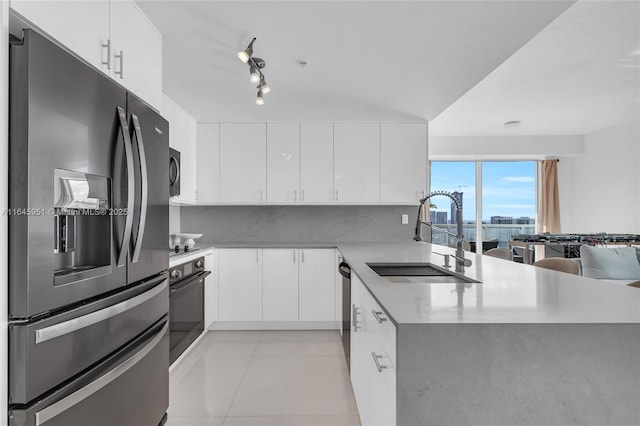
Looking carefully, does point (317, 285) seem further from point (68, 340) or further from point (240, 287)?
point (68, 340)

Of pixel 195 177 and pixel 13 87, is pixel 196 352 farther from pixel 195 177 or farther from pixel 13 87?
pixel 13 87

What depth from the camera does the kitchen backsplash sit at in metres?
4.29

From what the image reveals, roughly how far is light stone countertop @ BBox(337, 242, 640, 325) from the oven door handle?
1.57 meters

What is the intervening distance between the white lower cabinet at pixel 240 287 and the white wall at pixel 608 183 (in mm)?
5413

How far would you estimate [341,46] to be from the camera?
2242 millimetres

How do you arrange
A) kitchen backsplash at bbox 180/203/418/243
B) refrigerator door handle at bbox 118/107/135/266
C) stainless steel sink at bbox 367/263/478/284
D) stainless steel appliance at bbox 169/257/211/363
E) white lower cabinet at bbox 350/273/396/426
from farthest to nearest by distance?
kitchen backsplash at bbox 180/203/418/243 → stainless steel appliance at bbox 169/257/211/363 → stainless steel sink at bbox 367/263/478/284 → refrigerator door handle at bbox 118/107/135/266 → white lower cabinet at bbox 350/273/396/426

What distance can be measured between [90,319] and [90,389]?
0.23 metres

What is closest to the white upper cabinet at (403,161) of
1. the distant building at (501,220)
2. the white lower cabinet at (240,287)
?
the white lower cabinet at (240,287)

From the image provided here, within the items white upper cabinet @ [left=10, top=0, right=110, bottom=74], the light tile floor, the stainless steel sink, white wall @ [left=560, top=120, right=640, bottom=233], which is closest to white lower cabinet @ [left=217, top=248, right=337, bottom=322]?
the light tile floor

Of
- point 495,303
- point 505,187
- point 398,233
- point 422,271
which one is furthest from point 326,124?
point 505,187

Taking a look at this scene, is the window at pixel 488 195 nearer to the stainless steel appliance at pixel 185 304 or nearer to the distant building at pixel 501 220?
the distant building at pixel 501 220

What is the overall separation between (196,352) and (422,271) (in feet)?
6.98

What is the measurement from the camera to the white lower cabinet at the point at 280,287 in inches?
144

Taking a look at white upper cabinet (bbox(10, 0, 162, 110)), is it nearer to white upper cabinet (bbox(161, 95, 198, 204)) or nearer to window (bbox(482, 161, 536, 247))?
white upper cabinet (bbox(161, 95, 198, 204))
